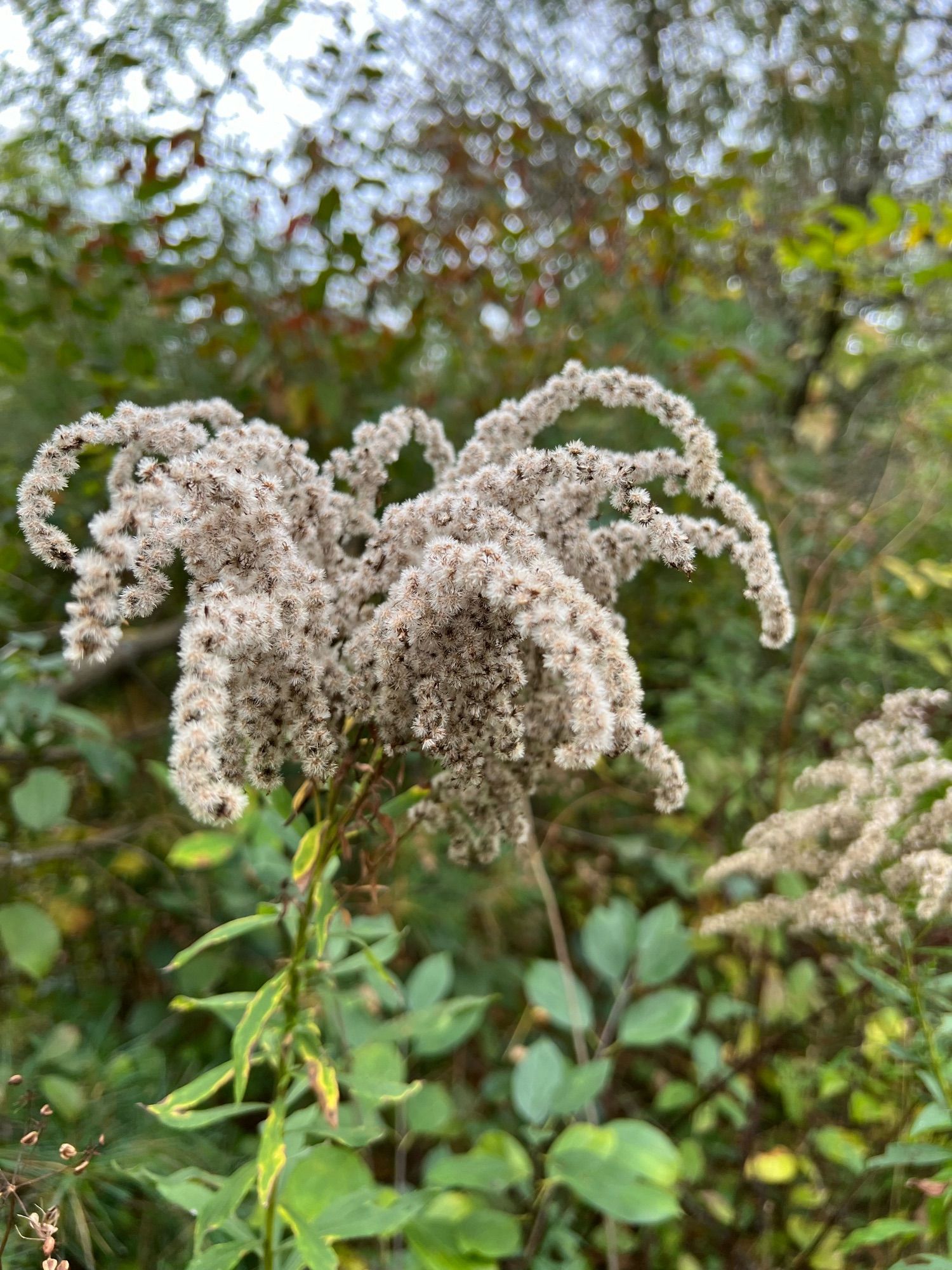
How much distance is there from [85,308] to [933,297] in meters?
3.61

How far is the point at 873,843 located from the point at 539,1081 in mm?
1034

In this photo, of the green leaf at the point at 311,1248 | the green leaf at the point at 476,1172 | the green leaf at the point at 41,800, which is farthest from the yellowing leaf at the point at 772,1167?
the green leaf at the point at 41,800

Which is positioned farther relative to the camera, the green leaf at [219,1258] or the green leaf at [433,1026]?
the green leaf at [433,1026]

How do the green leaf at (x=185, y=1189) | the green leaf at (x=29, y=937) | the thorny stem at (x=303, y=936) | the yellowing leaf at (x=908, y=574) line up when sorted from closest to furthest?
the thorny stem at (x=303, y=936) → the green leaf at (x=185, y=1189) → the green leaf at (x=29, y=937) → the yellowing leaf at (x=908, y=574)

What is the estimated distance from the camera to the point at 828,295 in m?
3.72

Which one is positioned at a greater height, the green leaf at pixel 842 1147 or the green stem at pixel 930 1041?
the green stem at pixel 930 1041

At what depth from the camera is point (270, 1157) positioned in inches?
40.3

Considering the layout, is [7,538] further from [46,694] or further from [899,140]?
[899,140]

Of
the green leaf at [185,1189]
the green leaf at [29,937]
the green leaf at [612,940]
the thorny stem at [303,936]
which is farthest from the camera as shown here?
the green leaf at [612,940]

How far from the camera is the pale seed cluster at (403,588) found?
875 mm

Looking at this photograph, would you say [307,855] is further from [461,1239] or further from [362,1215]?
[461,1239]

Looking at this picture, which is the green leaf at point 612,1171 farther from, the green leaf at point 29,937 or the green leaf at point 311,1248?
the green leaf at point 29,937

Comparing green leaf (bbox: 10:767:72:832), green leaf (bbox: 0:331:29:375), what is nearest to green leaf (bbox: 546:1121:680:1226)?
green leaf (bbox: 10:767:72:832)

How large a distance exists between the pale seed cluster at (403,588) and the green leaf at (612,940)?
4.03 ft
